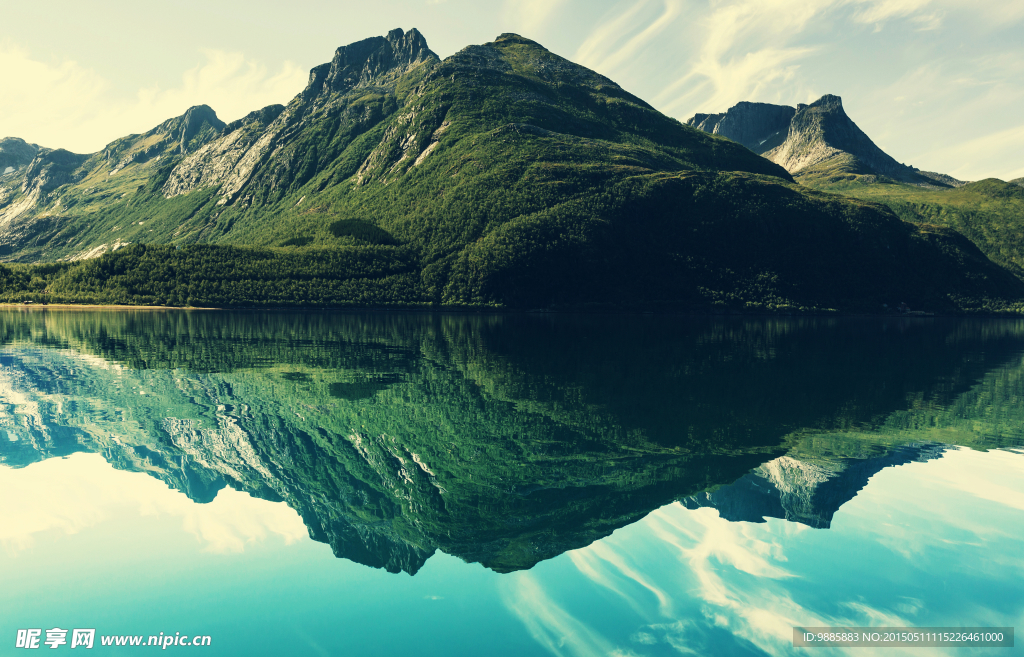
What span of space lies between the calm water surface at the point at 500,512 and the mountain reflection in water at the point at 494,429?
30 centimetres

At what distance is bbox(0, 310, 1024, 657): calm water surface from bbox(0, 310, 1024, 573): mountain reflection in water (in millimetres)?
298

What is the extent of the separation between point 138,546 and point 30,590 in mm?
4281

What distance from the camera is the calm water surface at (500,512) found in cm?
2138

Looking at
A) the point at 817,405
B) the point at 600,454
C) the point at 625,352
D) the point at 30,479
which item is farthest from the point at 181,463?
the point at 625,352

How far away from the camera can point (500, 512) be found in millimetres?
30547

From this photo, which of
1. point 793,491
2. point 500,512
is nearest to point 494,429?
point 500,512

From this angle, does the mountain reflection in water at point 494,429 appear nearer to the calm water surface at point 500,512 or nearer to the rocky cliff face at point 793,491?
the rocky cliff face at point 793,491

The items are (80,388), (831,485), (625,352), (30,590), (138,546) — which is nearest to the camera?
(30,590)

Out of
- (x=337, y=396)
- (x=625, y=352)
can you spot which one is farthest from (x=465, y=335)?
(x=337, y=396)

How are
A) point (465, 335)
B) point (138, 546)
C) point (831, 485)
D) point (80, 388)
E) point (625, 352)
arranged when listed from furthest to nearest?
1. point (465, 335)
2. point (625, 352)
3. point (80, 388)
4. point (831, 485)
5. point (138, 546)

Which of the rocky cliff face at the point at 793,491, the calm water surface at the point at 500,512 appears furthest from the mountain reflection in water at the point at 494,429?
the calm water surface at the point at 500,512

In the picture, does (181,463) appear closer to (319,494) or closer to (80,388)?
(319,494)

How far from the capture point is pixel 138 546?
26.4 meters

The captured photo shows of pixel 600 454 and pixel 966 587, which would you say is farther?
pixel 600 454
